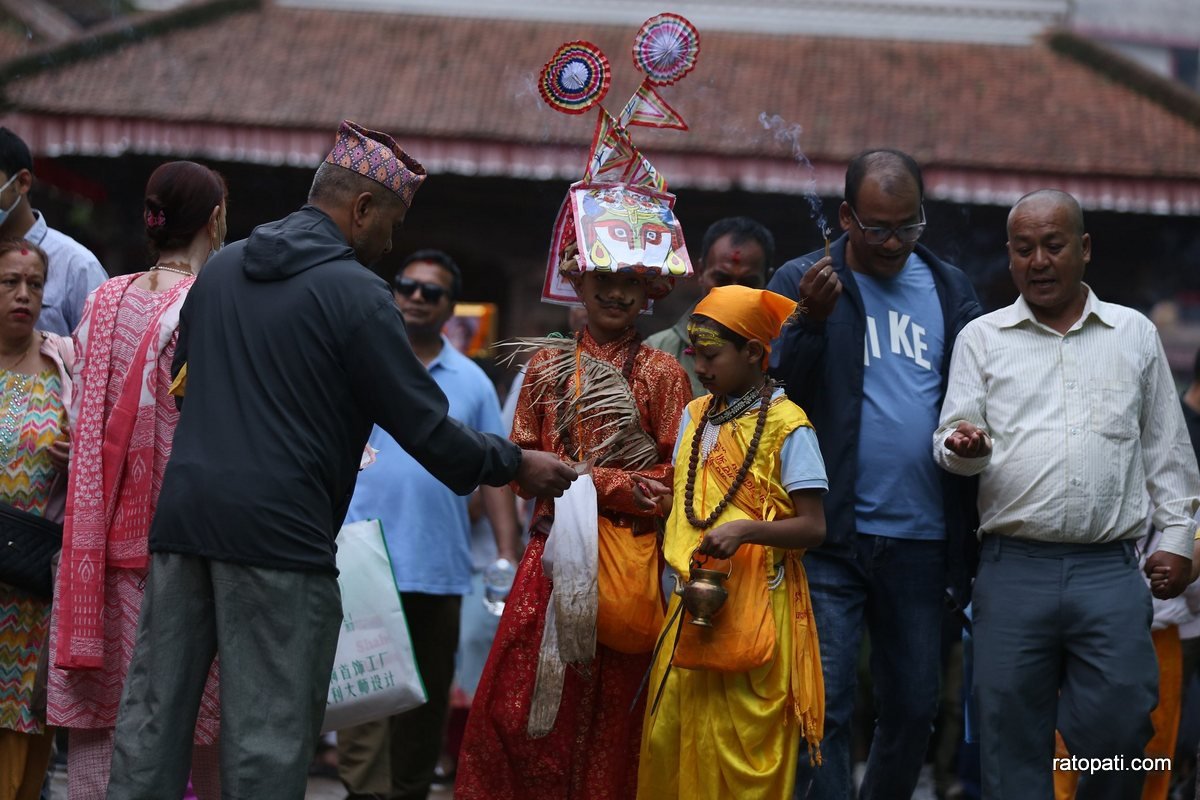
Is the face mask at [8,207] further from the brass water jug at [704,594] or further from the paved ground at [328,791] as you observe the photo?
the paved ground at [328,791]

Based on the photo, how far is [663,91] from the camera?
46.8ft

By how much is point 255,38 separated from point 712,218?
561cm

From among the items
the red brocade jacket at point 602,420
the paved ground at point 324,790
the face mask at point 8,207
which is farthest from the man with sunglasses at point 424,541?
the face mask at point 8,207

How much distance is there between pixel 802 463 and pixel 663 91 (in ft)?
34.3

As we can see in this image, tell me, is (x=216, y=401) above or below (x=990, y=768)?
above

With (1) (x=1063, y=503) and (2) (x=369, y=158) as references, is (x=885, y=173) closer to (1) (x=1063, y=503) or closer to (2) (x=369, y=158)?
(1) (x=1063, y=503)

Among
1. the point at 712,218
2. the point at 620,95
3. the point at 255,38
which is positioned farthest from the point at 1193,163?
the point at 255,38

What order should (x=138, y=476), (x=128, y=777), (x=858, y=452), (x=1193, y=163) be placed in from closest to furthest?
(x=128, y=777) → (x=138, y=476) → (x=858, y=452) → (x=1193, y=163)

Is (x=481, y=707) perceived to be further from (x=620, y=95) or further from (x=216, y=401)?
(x=620, y=95)

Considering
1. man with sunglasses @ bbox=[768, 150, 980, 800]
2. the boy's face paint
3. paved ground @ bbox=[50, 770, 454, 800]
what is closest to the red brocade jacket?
the boy's face paint

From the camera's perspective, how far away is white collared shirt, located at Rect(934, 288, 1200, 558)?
445 centimetres

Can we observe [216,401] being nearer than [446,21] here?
Yes

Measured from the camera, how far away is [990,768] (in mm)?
4500

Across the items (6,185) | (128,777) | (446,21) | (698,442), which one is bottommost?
(128,777)
